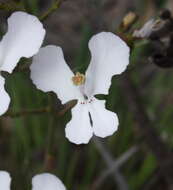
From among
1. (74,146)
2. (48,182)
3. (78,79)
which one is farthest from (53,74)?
(74,146)

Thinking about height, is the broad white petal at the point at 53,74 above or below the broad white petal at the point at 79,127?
above

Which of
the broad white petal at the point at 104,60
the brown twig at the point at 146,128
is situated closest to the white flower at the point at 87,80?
the broad white petal at the point at 104,60

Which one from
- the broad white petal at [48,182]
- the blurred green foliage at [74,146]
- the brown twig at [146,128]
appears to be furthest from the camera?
the blurred green foliage at [74,146]

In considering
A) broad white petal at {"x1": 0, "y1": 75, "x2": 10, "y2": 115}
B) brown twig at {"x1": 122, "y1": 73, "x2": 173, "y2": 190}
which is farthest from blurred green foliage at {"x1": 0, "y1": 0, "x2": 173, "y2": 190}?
broad white petal at {"x1": 0, "y1": 75, "x2": 10, "y2": 115}

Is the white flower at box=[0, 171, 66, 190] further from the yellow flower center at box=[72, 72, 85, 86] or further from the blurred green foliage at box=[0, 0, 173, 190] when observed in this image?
the blurred green foliage at box=[0, 0, 173, 190]

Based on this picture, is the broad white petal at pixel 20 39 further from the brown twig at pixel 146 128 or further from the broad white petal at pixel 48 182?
the brown twig at pixel 146 128

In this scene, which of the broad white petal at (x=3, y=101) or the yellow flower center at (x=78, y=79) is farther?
the yellow flower center at (x=78, y=79)

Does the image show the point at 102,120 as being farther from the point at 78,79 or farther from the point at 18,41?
the point at 18,41
